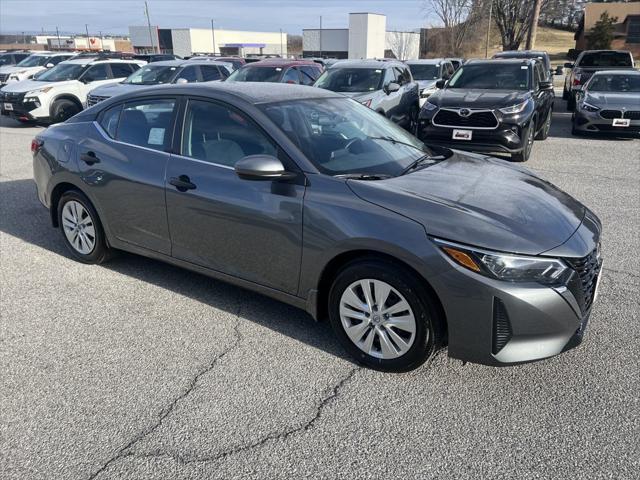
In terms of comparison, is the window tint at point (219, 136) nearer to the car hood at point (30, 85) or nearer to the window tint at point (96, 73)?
the car hood at point (30, 85)

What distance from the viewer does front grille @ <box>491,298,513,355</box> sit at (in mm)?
2783

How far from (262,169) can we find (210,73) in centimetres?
1239

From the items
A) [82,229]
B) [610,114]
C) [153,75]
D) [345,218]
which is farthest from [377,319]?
[153,75]

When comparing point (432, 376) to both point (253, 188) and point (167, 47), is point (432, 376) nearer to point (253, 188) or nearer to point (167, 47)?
point (253, 188)

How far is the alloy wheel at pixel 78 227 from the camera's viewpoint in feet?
15.6

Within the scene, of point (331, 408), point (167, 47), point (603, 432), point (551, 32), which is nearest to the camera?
point (603, 432)

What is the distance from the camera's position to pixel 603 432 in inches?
107

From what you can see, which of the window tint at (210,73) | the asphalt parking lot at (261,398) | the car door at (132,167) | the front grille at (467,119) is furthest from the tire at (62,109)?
the asphalt parking lot at (261,398)

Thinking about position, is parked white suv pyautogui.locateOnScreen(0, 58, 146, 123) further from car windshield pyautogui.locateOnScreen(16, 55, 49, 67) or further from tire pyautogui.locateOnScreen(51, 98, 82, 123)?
car windshield pyautogui.locateOnScreen(16, 55, 49, 67)

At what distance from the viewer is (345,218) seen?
314 centimetres

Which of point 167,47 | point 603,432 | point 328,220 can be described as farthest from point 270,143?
point 167,47

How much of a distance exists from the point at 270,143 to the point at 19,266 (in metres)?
2.96

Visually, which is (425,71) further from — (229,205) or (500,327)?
(500,327)

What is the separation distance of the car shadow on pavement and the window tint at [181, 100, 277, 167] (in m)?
1.12
